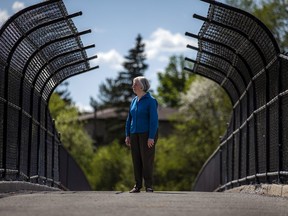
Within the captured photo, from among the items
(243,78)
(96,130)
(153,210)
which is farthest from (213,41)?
(96,130)

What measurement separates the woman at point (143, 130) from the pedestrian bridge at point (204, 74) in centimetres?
137

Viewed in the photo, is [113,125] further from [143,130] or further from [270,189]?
[270,189]

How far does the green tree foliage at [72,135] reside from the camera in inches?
2488

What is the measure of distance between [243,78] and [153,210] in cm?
760

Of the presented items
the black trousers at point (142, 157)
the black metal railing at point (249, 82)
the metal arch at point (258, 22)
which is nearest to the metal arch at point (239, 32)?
the black metal railing at point (249, 82)

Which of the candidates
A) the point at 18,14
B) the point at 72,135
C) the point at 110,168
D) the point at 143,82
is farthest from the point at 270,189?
the point at 72,135

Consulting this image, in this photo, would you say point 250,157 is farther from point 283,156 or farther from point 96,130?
point 96,130

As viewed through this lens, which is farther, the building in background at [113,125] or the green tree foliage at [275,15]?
the building in background at [113,125]

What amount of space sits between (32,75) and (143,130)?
3357 mm

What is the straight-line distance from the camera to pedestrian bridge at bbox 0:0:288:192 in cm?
1081

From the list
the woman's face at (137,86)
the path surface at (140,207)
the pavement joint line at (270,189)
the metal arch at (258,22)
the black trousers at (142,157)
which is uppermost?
the metal arch at (258,22)

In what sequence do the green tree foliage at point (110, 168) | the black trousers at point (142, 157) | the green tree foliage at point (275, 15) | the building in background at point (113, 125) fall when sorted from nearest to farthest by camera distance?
the black trousers at point (142, 157) → the green tree foliage at point (275, 15) → the green tree foliage at point (110, 168) → the building in background at point (113, 125)

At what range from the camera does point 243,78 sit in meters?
14.4

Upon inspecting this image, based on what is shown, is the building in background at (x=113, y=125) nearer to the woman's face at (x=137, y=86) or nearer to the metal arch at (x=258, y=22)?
the metal arch at (x=258, y=22)
